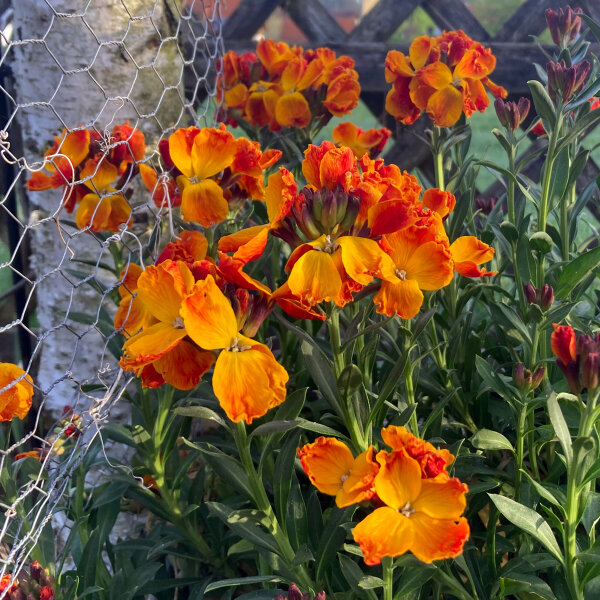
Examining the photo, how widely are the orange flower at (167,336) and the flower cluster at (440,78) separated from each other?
0.67 m

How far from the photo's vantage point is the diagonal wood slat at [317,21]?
256 centimetres

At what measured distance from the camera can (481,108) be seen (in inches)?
54.4

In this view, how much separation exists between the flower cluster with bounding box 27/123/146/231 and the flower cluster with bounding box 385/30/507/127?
1.61ft

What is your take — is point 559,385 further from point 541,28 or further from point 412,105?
point 541,28

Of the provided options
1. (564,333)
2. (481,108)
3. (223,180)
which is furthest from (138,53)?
(564,333)

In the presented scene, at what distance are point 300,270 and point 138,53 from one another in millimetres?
968

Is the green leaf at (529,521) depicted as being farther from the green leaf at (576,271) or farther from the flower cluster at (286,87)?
the flower cluster at (286,87)

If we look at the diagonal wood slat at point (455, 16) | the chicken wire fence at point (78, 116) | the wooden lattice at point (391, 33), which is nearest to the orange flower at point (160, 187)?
the chicken wire fence at point (78, 116)

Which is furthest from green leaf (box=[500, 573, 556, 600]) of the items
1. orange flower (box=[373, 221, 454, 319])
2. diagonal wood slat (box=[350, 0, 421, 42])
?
diagonal wood slat (box=[350, 0, 421, 42])

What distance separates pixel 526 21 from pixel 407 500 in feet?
7.14

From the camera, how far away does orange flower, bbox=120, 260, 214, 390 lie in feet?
2.70

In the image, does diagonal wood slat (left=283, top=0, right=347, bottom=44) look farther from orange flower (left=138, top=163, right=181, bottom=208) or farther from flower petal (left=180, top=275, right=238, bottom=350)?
flower petal (left=180, top=275, right=238, bottom=350)

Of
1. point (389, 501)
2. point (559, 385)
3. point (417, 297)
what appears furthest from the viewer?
point (559, 385)

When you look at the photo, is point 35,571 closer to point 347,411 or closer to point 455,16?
point 347,411
